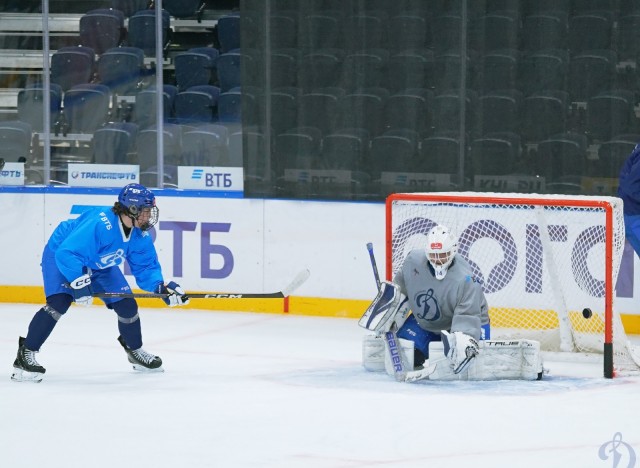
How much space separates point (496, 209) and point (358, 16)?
1.34m

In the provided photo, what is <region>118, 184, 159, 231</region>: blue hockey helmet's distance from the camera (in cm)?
546

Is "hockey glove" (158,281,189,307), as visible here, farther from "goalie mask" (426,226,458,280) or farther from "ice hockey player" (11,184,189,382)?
"goalie mask" (426,226,458,280)

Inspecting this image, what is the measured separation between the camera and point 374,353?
5832 mm

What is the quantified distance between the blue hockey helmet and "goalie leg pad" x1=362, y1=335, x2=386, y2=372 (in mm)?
1087

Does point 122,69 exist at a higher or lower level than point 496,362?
higher

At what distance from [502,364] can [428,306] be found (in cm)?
39

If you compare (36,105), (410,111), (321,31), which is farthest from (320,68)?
(36,105)

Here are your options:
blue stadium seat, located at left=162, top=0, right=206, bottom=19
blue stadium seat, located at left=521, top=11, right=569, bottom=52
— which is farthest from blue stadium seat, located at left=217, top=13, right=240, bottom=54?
blue stadium seat, located at left=521, top=11, right=569, bottom=52

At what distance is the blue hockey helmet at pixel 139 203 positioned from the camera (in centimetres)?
546

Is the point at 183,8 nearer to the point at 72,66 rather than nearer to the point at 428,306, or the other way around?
the point at 72,66

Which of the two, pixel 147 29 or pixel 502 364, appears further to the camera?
pixel 147 29

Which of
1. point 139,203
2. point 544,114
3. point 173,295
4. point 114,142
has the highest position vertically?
point 544,114

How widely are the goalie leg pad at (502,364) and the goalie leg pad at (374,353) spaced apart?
0.32m

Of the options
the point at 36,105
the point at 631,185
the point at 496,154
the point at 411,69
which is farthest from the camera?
the point at 36,105
